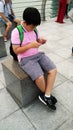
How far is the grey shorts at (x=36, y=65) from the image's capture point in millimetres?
1821

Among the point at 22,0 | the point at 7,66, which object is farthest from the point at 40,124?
the point at 22,0

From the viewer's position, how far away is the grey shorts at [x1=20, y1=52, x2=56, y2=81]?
5.98 ft

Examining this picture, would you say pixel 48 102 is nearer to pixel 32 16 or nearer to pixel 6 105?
pixel 6 105

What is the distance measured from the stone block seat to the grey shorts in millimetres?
66

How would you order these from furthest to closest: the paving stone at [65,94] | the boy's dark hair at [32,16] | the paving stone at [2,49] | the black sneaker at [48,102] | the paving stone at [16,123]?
the paving stone at [2,49]
the paving stone at [65,94]
the black sneaker at [48,102]
the paving stone at [16,123]
the boy's dark hair at [32,16]

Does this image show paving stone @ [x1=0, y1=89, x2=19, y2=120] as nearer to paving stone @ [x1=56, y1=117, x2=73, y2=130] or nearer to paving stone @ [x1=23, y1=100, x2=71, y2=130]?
paving stone @ [x1=23, y1=100, x2=71, y2=130]

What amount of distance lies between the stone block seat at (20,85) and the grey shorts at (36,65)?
7 centimetres

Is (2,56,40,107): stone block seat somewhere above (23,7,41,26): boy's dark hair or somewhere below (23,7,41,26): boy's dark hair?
below

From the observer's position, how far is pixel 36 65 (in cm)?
188

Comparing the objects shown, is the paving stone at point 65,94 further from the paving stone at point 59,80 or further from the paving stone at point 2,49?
the paving stone at point 2,49

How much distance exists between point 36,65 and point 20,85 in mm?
301

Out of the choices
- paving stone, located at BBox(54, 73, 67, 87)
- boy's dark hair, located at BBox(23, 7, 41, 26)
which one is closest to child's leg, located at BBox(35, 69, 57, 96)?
paving stone, located at BBox(54, 73, 67, 87)

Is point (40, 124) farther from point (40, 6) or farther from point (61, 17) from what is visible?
point (40, 6)

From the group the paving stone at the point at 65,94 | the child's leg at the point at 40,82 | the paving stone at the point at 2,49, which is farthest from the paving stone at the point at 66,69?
the paving stone at the point at 2,49
